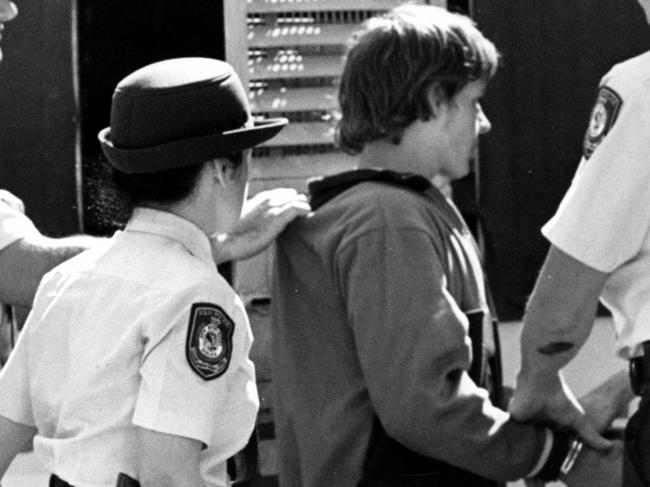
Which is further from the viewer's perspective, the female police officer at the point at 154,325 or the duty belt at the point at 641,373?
the duty belt at the point at 641,373

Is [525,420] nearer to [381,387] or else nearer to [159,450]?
[381,387]

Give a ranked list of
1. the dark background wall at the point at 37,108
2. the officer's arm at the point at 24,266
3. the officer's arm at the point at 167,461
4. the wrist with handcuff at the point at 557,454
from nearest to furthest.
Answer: the officer's arm at the point at 167,461, the wrist with handcuff at the point at 557,454, the officer's arm at the point at 24,266, the dark background wall at the point at 37,108

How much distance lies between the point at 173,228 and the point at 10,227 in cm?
70

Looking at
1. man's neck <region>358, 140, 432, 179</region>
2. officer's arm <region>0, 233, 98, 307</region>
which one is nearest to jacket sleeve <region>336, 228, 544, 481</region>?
man's neck <region>358, 140, 432, 179</region>

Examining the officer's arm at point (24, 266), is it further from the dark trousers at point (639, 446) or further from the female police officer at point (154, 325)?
the dark trousers at point (639, 446)

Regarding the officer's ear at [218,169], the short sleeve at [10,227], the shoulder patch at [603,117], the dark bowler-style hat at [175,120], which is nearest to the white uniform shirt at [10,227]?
the short sleeve at [10,227]

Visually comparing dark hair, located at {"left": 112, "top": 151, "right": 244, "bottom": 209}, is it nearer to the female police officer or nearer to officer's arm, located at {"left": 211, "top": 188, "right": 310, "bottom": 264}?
the female police officer

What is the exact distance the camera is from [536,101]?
148 inches

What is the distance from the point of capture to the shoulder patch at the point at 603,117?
7.68 ft

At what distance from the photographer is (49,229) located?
12.0 feet

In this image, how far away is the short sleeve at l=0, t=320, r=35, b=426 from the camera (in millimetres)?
2457

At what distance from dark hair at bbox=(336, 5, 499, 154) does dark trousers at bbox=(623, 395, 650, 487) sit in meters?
0.72

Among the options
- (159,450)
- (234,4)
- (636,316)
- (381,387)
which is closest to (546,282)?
(636,316)

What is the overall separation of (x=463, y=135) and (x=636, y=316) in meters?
0.55
